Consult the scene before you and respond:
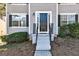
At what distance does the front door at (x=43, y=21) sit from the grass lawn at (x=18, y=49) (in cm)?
172

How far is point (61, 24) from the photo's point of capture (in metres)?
18.7

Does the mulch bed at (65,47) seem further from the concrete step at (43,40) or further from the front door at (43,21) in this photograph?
the front door at (43,21)

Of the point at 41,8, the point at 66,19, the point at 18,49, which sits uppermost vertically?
the point at 41,8

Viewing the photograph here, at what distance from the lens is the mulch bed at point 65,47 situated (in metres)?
14.5

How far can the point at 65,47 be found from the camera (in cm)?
1595

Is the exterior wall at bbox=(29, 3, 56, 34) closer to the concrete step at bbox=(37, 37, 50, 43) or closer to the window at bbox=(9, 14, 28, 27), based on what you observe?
the window at bbox=(9, 14, 28, 27)

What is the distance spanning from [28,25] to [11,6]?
5.90 ft

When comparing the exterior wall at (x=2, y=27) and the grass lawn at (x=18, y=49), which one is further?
the exterior wall at (x=2, y=27)

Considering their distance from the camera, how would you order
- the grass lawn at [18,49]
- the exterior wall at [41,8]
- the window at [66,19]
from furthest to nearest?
the window at [66,19] < the exterior wall at [41,8] < the grass lawn at [18,49]

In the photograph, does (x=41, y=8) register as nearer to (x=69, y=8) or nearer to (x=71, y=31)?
(x=69, y=8)

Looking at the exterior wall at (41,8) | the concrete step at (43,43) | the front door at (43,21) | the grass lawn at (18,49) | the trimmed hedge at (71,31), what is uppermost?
the exterior wall at (41,8)

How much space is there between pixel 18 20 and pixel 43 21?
1.84 meters

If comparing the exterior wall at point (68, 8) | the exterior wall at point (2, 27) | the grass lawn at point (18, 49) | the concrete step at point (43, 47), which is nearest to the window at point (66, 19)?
the exterior wall at point (68, 8)

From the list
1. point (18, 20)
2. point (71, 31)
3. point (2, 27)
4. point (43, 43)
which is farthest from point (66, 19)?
point (2, 27)
